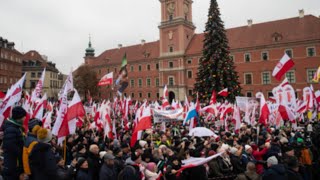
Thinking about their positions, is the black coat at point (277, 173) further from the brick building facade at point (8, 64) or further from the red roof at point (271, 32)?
the brick building facade at point (8, 64)

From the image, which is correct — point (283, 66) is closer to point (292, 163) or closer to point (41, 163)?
point (292, 163)

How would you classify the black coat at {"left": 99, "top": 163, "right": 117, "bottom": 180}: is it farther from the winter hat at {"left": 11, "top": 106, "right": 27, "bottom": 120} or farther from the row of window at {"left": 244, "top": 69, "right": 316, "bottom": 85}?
the row of window at {"left": 244, "top": 69, "right": 316, "bottom": 85}

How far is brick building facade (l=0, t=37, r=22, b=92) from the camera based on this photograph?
56312 millimetres

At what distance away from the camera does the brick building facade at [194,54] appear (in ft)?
146

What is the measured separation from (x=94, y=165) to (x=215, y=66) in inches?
1087

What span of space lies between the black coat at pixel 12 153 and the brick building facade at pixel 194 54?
4189 cm

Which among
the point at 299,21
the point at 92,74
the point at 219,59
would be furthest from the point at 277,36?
the point at 92,74

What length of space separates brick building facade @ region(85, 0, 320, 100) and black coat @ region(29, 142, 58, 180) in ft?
138

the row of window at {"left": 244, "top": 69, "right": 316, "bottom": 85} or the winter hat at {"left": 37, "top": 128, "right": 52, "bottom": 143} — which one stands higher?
the row of window at {"left": 244, "top": 69, "right": 316, "bottom": 85}

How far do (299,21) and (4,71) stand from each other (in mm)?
56818

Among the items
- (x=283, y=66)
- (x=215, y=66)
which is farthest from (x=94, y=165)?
(x=215, y=66)

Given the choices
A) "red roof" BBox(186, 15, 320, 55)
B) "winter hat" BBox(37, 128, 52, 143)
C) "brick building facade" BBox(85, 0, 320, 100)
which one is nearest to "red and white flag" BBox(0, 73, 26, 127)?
"winter hat" BBox(37, 128, 52, 143)

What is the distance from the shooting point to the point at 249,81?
49250mm

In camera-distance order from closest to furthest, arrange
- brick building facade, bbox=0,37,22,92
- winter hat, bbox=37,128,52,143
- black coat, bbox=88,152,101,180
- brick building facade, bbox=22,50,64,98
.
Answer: winter hat, bbox=37,128,52,143 → black coat, bbox=88,152,101,180 → brick building facade, bbox=0,37,22,92 → brick building facade, bbox=22,50,64,98
